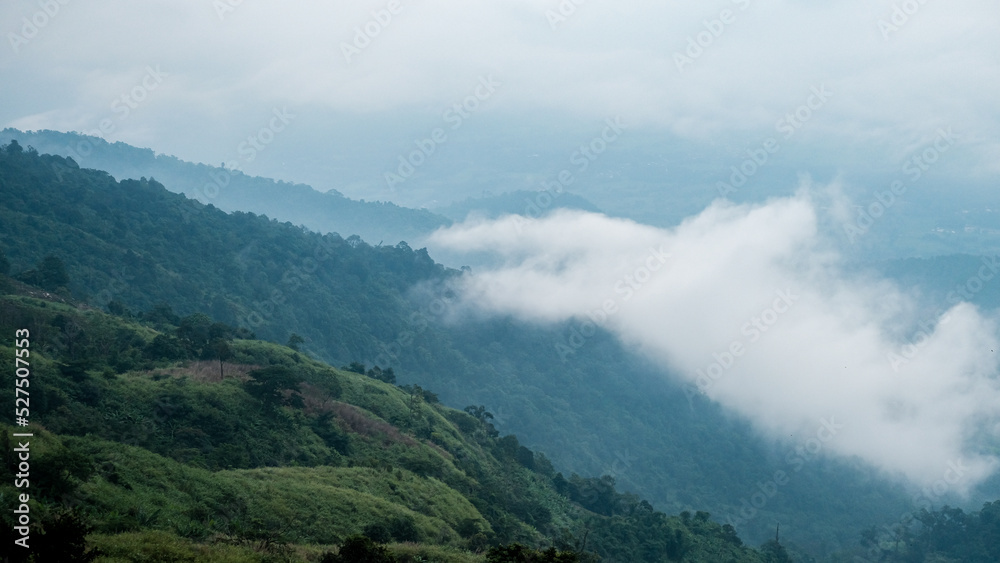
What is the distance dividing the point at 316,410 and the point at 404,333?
4536 inches

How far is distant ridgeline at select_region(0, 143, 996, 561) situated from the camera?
30438mm

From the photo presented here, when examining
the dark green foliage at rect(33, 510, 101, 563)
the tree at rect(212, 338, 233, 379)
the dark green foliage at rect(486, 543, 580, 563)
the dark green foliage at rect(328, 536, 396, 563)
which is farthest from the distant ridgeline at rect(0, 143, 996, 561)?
the dark green foliage at rect(486, 543, 580, 563)

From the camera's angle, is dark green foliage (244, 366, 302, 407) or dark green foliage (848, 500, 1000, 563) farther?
dark green foliage (848, 500, 1000, 563)

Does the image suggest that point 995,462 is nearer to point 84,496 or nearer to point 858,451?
point 858,451

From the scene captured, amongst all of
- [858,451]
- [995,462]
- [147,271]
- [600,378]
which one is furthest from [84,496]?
[995,462]

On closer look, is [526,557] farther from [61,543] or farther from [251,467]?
[251,467]

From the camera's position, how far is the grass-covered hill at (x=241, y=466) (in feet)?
68.9

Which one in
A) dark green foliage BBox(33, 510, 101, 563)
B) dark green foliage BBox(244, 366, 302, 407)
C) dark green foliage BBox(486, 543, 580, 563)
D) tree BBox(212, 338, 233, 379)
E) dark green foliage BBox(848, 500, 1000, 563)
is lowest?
dark green foliage BBox(33, 510, 101, 563)

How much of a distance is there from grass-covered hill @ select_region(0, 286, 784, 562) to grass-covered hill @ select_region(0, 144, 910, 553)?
149 ft

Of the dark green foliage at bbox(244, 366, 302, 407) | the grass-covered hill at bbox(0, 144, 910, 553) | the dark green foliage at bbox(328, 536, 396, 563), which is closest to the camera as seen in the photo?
the dark green foliage at bbox(328, 536, 396, 563)

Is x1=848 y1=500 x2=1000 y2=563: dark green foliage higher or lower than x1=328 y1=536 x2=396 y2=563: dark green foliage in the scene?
higher

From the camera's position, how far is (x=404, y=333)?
164375 mm

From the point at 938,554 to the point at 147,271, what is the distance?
127041 mm

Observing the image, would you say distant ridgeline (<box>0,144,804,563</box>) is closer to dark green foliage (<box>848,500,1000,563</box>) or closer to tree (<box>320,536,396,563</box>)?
tree (<box>320,536,396,563</box>)
